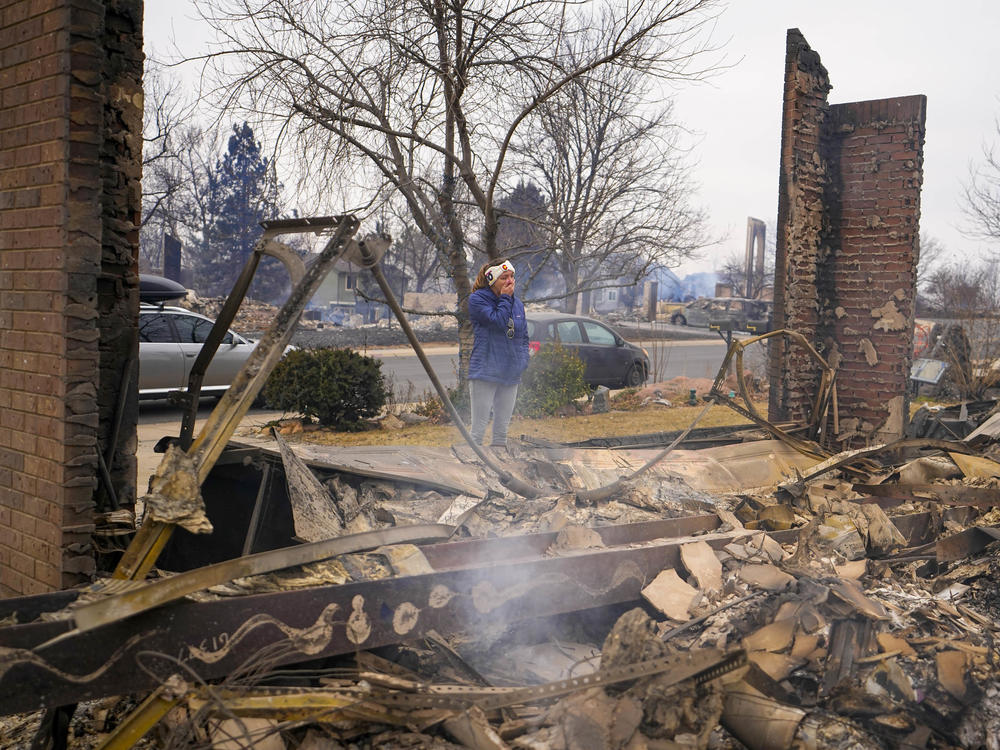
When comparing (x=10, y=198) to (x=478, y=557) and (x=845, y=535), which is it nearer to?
(x=478, y=557)

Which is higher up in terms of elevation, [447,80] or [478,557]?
[447,80]

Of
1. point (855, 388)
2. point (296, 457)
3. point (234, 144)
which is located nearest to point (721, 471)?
point (855, 388)

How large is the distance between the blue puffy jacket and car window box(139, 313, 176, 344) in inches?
253

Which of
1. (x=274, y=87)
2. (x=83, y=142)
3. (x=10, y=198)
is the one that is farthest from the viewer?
(x=274, y=87)

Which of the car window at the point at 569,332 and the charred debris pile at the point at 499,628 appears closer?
the charred debris pile at the point at 499,628

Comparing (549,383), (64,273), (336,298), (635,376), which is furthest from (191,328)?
(336,298)

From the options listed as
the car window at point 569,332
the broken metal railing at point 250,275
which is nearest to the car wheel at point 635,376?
the car window at point 569,332

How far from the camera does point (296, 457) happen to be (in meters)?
3.70

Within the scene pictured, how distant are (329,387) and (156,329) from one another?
3.27 m

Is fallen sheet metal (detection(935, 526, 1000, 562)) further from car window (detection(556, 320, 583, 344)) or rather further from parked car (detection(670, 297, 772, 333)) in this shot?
parked car (detection(670, 297, 772, 333))

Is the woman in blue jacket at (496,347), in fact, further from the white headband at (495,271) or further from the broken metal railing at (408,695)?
the broken metal railing at (408,695)

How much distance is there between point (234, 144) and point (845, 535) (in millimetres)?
34807

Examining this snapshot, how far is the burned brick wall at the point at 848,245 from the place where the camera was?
7125 mm

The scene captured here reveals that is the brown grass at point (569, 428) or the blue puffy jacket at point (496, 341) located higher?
the blue puffy jacket at point (496, 341)
